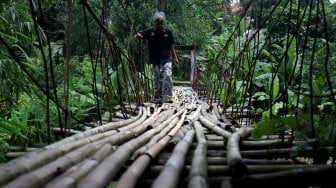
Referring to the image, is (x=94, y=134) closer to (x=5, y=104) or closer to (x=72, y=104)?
(x=5, y=104)

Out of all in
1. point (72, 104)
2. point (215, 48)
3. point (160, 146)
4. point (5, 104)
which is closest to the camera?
point (160, 146)

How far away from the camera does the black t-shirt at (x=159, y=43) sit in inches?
159

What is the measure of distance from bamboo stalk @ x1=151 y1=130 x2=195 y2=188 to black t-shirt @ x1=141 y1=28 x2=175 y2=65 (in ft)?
8.89

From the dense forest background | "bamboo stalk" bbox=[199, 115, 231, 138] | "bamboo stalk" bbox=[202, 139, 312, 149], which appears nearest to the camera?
"bamboo stalk" bbox=[202, 139, 312, 149]

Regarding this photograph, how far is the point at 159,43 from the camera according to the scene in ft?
13.4

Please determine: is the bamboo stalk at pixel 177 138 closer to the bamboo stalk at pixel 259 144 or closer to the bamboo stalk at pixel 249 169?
the bamboo stalk at pixel 259 144

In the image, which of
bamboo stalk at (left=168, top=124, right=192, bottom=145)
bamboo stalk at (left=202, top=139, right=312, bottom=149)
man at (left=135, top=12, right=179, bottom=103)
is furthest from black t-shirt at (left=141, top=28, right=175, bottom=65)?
bamboo stalk at (left=202, top=139, right=312, bottom=149)

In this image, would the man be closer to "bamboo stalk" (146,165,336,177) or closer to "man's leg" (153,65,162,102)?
"man's leg" (153,65,162,102)

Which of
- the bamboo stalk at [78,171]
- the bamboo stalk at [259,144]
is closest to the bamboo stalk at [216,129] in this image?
the bamboo stalk at [259,144]

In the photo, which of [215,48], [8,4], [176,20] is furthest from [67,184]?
[176,20]

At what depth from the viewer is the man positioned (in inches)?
158

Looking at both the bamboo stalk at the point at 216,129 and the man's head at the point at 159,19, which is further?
the man's head at the point at 159,19

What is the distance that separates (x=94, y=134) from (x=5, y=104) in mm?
2385

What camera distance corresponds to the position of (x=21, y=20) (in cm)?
272
